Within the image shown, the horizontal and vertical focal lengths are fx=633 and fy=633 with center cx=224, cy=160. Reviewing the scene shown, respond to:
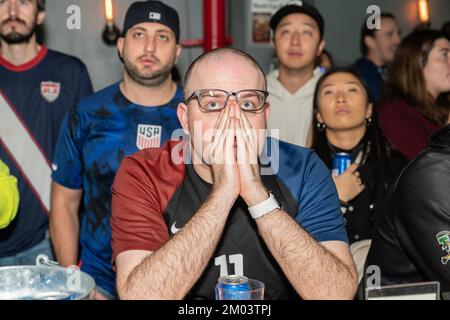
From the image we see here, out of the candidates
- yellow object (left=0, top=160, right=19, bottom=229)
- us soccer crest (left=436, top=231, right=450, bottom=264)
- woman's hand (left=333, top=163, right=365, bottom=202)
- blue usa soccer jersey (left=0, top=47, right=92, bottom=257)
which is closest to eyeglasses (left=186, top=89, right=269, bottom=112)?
us soccer crest (left=436, top=231, right=450, bottom=264)

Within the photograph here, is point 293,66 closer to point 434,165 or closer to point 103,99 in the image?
point 103,99

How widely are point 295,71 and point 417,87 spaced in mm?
608

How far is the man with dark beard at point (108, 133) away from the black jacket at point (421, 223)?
1050 millimetres

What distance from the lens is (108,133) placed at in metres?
2.54

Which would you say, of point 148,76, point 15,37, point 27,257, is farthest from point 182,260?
point 15,37

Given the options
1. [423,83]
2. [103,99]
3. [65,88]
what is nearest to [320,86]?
[423,83]

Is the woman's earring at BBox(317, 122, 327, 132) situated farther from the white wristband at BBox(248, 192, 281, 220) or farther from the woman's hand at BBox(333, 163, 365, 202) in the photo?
the white wristband at BBox(248, 192, 281, 220)

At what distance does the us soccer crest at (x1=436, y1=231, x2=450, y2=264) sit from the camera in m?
1.63

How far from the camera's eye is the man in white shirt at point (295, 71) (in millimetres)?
3207

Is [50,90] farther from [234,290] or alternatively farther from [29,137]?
[234,290]

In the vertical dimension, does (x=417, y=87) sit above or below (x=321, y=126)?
above

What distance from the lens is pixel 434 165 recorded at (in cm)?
173
